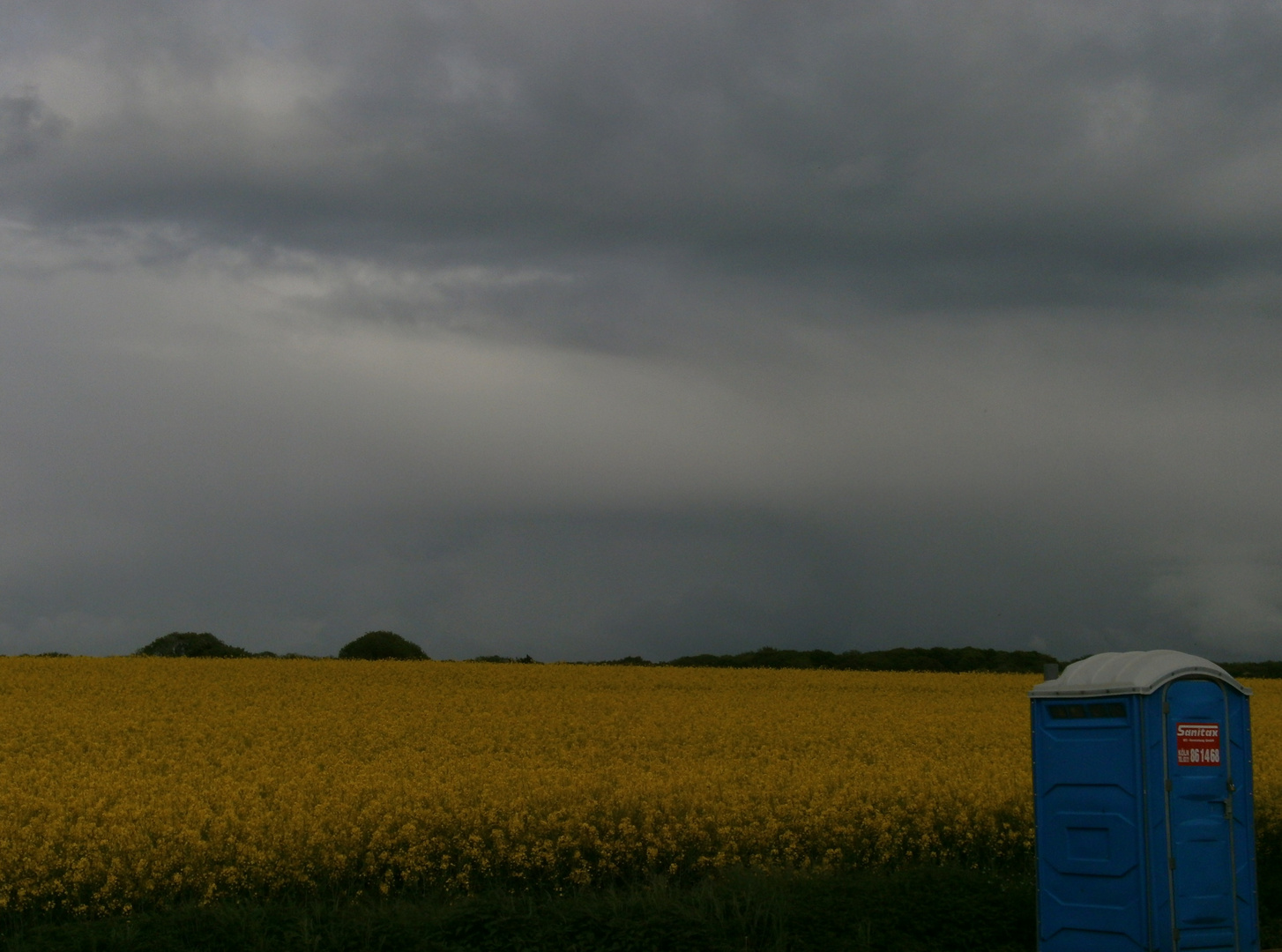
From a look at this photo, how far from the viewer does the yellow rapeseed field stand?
11430 mm

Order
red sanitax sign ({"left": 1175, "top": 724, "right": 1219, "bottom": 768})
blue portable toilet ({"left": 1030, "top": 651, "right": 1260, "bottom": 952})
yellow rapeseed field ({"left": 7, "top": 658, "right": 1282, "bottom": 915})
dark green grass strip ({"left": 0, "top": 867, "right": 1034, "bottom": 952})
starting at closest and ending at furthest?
blue portable toilet ({"left": 1030, "top": 651, "right": 1260, "bottom": 952}) < red sanitax sign ({"left": 1175, "top": 724, "right": 1219, "bottom": 768}) < dark green grass strip ({"left": 0, "top": 867, "right": 1034, "bottom": 952}) < yellow rapeseed field ({"left": 7, "top": 658, "right": 1282, "bottom": 915})

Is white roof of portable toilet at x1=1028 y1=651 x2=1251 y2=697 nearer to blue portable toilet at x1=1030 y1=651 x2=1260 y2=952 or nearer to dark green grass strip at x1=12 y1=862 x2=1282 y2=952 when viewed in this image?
blue portable toilet at x1=1030 y1=651 x2=1260 y2=952

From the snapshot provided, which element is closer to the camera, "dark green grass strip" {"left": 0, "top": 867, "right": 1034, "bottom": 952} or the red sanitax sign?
the red sanitax sign

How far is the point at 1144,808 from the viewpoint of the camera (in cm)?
893

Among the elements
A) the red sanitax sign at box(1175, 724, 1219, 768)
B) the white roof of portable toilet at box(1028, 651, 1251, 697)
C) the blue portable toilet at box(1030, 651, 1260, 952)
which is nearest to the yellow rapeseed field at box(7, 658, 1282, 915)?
the blue portable toilet at box(1030, 651, 1260, 952)

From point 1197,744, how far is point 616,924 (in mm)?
4475

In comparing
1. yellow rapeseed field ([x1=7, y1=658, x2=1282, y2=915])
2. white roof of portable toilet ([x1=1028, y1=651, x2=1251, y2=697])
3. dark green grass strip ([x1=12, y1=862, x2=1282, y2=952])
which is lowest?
dark green grass strip ([x1=12, y1=862, x2=1282, y2=952])

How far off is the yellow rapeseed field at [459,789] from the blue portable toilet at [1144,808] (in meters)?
3.28

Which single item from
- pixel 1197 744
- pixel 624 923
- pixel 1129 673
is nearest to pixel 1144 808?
pixel 1197 744

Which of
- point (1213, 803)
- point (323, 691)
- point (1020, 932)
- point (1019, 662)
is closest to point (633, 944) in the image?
point (1020, 932)

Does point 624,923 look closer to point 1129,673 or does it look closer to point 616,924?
point 616,924

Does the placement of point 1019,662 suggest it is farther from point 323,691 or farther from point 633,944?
point 633,944

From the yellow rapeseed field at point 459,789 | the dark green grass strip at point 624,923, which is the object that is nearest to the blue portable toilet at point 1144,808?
the dark green grass strip at point 624,923

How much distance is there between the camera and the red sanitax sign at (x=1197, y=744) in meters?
9.14
